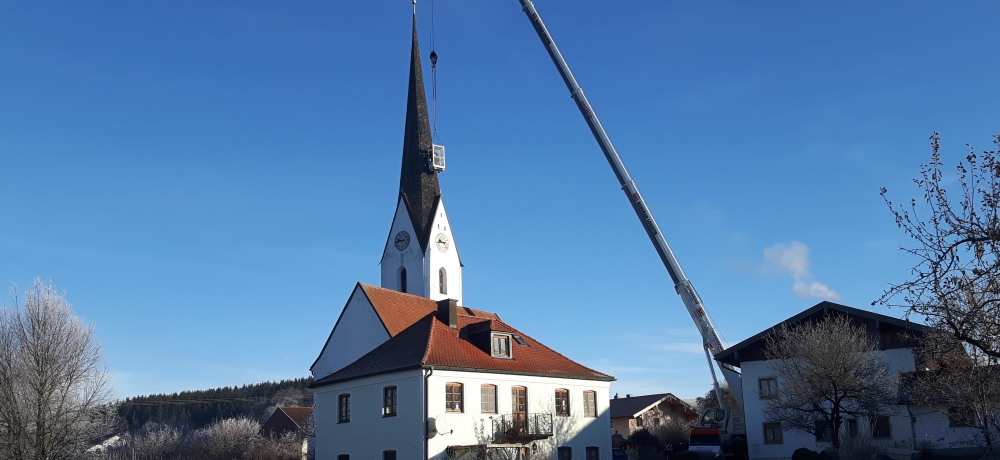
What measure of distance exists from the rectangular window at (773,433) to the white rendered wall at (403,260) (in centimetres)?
2401

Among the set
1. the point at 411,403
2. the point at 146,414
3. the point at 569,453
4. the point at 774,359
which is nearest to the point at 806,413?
the point at 774,359

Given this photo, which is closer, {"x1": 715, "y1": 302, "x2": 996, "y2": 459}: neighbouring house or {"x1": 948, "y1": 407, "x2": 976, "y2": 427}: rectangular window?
{"x1": 948, "y1": 407, "x2": 976, "y2": 427}: rectangular window

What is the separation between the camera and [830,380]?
97.3 ft

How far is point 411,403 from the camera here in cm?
3256

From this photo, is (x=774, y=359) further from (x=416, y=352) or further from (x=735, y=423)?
(x=416, y=352)

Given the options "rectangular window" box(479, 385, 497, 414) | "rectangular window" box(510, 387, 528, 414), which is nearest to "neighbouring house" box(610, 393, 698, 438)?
"rectangular window" box(510, 387, 528, 414)

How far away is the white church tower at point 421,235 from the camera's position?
5638cm

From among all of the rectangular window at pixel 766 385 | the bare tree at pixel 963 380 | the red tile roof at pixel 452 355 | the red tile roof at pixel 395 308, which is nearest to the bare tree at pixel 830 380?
the bare tree at pixel 963 380

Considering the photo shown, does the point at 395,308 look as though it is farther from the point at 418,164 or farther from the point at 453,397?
the point at 418,164

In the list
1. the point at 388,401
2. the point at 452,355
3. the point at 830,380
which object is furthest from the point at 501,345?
→ the point at 830,380

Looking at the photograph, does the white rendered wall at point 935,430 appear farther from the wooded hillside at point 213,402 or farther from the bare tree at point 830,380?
the wooded hillside at point 213,402

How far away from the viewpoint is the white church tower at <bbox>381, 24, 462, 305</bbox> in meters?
56.4

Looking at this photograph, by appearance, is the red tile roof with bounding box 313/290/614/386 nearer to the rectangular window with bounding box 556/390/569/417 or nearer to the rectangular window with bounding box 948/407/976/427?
the rectangular window with bounding box 556/390/569/417

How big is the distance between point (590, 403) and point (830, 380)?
40.6 ft
